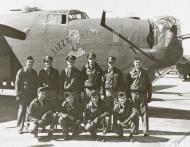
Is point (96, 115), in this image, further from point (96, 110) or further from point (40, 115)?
point (40, 115)

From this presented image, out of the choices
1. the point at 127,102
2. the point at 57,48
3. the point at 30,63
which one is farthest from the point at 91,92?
the point at 57,48

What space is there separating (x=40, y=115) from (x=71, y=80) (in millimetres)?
1213

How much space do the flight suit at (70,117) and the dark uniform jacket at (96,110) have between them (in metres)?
0.23

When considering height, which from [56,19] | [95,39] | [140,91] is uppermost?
[56,19]

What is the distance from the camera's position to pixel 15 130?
9500mm

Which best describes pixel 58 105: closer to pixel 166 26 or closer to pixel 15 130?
pixel 15 130

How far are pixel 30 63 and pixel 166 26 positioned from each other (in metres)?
4.75

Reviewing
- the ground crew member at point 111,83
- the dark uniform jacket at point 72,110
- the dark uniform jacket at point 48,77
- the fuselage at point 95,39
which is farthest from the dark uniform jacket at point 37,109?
the fuselage at point 95,39

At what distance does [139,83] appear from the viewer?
29.3ft

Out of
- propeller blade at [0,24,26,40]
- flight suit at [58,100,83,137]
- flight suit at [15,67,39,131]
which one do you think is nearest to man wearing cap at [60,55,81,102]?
flight suit at [58,100,83,137]

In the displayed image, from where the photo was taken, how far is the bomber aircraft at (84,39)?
36.5ft

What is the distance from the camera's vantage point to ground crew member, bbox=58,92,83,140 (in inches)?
336

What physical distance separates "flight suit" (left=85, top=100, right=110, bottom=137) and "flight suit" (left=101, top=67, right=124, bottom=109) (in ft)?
1.42

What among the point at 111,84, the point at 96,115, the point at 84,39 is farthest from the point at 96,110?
the point at 84,39
